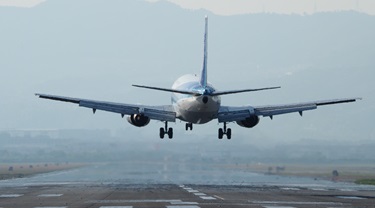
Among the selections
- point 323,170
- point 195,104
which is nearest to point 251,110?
point 195,104

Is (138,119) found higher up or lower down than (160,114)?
lower down

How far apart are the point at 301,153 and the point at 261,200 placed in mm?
114120

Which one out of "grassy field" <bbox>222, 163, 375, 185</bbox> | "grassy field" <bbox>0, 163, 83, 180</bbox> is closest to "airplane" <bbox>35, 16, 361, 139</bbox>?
"grassy field" <bbox>222, 163, 375, 185</bbox>

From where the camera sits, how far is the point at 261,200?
6391cm

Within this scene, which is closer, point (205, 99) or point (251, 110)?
point (205, 99)

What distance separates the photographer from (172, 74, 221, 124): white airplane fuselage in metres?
79.4

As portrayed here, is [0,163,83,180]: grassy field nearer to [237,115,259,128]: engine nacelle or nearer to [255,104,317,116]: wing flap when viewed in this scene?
[237,115,259,128]: engine nacelle

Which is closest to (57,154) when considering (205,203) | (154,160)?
(154,160)

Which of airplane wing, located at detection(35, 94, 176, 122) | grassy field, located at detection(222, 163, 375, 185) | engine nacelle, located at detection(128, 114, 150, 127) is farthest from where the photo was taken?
grassy field, located at detection(222, 163, 375, 185)

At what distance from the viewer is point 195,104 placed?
80.4 meters

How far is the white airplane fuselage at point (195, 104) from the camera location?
7944 cm

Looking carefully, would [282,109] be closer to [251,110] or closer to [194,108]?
[251,110]

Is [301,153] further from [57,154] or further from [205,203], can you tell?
[205,203]

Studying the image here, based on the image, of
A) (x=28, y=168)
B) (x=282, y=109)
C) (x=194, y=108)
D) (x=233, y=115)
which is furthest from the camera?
(x=28, y=168)
